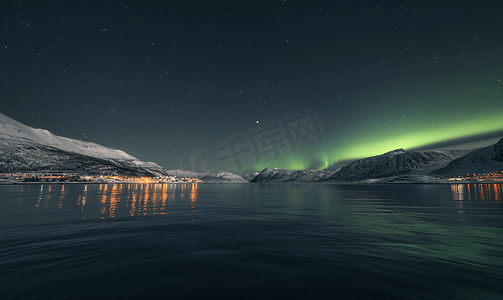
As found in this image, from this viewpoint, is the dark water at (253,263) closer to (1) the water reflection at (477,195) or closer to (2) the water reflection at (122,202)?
(2) the water reflection at (122,202)

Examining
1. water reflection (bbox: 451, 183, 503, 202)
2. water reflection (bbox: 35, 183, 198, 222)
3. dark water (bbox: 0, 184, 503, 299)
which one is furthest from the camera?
water reflection (bbox: 451, 183, 503, 202)

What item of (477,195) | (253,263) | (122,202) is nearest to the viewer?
(253,263)

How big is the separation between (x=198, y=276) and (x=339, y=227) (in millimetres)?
12298

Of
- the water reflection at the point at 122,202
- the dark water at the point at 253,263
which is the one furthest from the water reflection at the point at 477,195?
the water reflection at the point at 122,202

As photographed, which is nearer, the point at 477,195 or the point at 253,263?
the point at 253,263

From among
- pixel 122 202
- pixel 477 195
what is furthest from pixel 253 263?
pixel 477 195

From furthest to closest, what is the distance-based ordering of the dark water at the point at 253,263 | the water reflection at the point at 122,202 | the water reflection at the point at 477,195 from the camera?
the water reflection at the point at 477,195
the water reflection at the point at 122,202
the dark water at the point at 253,263

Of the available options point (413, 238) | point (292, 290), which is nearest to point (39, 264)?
point (292, 290)

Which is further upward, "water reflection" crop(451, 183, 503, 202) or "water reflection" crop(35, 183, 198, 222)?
"water reflection" crop(451, 183, 503, 202)

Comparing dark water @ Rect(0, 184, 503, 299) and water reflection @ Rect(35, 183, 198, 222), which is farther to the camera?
water reflection @ Rect(35, 183, 198, 222)

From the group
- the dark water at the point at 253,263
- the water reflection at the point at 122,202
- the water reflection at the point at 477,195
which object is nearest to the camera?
the dark water at the point at 253,263

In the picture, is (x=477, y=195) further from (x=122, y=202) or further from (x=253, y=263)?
(x=122, y=202)

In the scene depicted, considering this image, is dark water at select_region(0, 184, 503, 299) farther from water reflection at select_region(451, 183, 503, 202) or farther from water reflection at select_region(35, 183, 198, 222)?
water reflection at select_region(451, 183, 503, 202)

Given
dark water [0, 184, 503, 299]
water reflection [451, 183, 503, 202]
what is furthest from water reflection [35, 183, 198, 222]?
water reflection [451, 183, 503, 202]
